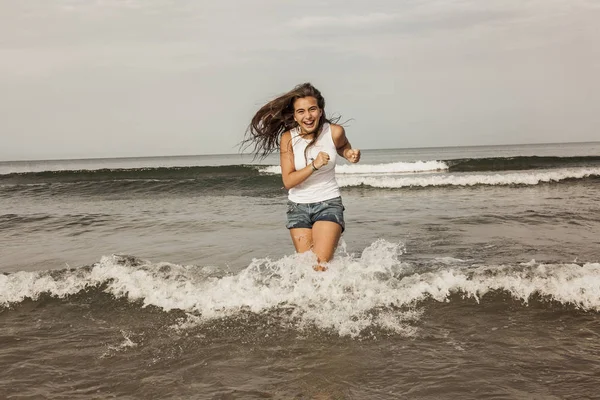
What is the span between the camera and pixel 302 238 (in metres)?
4.97

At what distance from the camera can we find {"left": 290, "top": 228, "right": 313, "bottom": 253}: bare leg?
16.3ft

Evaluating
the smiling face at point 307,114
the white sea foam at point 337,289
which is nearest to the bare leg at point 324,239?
the white sea foam at point 337,289

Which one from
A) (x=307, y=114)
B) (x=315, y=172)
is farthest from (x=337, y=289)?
(x=307, y=114)

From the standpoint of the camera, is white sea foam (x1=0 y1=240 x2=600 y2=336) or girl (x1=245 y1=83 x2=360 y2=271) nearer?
white sea foam (x1=0 y1=240 x2=600 y2=336)

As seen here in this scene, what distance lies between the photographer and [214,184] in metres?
22.7

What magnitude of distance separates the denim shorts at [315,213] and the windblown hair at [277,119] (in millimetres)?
637

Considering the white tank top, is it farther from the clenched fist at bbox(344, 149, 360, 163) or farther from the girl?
the clenched fist at bbox(344, 149, 360, 163)

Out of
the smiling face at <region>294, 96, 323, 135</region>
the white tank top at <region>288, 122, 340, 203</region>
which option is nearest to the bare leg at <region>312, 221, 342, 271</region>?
the white tank top at <region>288, 122, 340, 203</region>

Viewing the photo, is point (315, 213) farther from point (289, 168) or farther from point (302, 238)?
point (289, 168)

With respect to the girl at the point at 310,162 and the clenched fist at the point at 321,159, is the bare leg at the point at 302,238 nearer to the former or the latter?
the girl at the point at 310,162

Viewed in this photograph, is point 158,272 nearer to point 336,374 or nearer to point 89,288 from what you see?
point 89,288

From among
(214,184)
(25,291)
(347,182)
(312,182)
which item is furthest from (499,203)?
(214,184)

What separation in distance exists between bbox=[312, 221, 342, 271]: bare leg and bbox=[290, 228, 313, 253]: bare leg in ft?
0.38

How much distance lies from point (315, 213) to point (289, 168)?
0.54m
